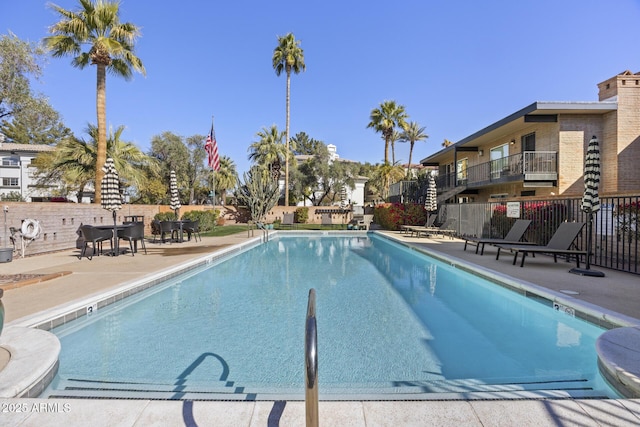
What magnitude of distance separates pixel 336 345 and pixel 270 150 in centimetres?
2764

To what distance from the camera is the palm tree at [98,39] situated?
1361cm

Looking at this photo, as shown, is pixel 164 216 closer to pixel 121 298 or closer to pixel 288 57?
pixel 121 298

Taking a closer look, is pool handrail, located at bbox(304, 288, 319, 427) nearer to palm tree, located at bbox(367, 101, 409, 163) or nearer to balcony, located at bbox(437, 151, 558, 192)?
balcony, located at bbox(437, 151, 558, 192)

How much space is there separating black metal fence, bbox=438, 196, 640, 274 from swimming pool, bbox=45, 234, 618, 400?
12.6 feet

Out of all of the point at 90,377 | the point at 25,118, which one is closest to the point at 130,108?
the point at 25,118

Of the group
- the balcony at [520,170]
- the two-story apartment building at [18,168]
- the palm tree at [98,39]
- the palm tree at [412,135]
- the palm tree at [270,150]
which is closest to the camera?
the palm tree at [98,39]

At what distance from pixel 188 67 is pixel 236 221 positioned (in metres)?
12.3

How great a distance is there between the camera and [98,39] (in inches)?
542

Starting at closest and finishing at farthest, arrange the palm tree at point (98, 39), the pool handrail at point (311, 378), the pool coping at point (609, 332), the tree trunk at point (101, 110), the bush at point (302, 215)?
the pool handrail at point (311, 378) < the pool coping at point (609, 332) < the palm tree at point (98, 39) < the tree trunk at point (101, 110) < the bush at point (302, 215)

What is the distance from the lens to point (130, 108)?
22188 mm

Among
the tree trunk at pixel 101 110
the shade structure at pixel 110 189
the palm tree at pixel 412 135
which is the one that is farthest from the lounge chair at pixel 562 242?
the palm tree at pixel 412 135

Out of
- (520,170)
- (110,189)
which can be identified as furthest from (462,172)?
(110,189)

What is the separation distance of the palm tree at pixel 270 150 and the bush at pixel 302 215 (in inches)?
186

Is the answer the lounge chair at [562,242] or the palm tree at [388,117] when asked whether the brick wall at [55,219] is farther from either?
the palm tree at [388,117]
